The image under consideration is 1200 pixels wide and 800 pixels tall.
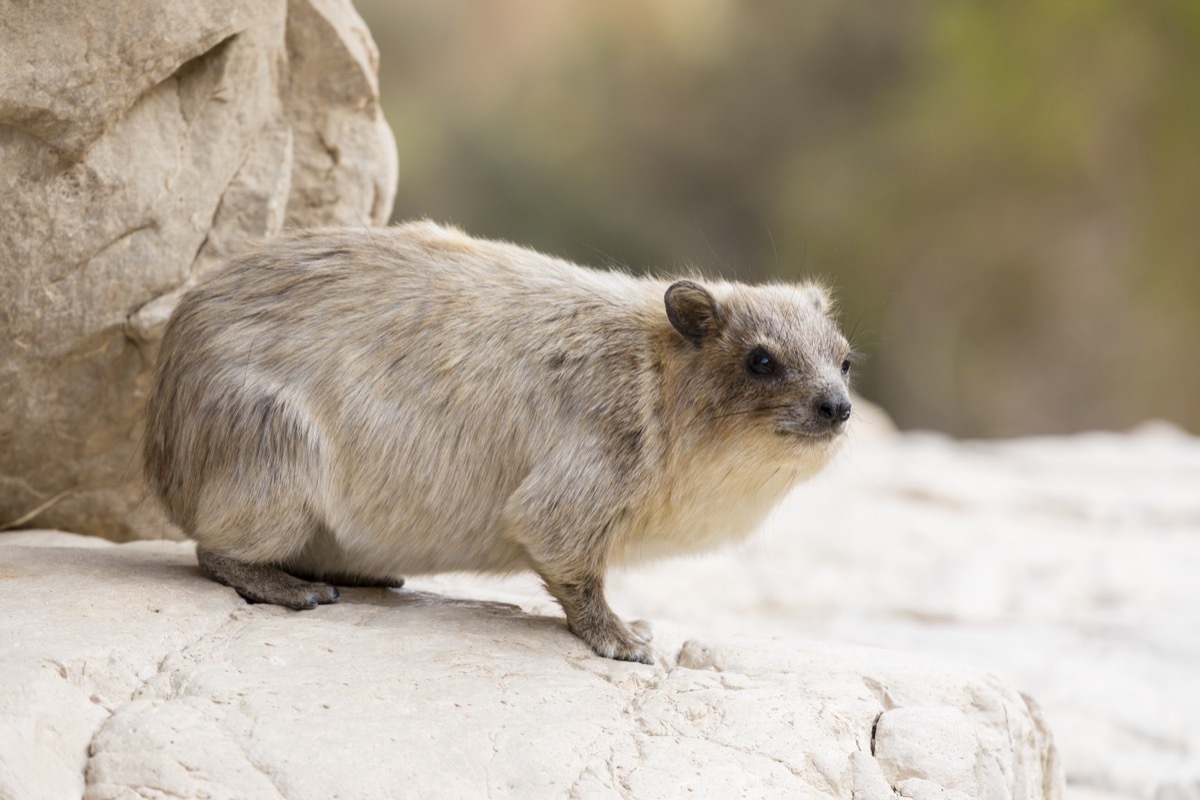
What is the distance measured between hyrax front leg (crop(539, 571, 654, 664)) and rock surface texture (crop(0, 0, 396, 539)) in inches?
97.1

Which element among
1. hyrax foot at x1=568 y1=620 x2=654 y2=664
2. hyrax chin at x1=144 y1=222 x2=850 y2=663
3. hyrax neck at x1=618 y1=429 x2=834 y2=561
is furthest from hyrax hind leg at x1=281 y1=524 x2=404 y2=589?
hyrax neck at x1=618 y1=429 x2=834 y2=561

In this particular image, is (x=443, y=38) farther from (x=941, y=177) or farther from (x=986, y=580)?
(x=986, y=580)

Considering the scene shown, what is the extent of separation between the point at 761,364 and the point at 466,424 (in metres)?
1.30

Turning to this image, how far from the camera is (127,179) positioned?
5.76 meters

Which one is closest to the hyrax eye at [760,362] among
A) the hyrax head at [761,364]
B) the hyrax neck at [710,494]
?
the hyrax head at [761,364]

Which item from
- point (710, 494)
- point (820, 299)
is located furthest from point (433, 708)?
point (820, 299)

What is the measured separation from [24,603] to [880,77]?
17050 mm

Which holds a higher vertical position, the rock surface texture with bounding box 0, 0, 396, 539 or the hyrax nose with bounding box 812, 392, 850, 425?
the hyrax nose with bounding box 812, 392, 850, 425

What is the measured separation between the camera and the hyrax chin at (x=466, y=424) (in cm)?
526

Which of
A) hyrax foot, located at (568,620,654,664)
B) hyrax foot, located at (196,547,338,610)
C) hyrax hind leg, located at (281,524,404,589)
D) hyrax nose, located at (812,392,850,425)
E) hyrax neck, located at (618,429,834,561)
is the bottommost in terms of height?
hyrax foot, located at (196,547,338,610)

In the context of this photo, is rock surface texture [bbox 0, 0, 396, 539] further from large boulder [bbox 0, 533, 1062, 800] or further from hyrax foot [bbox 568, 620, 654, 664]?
hyrax foot [bbox 568, 620, 654, 664]

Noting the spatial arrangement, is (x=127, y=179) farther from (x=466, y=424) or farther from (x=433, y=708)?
(x=433, y=708)

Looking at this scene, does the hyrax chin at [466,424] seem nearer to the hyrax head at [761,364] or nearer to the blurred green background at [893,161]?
the hyrax head at [761,364]

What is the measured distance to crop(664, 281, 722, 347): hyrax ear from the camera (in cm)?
544
